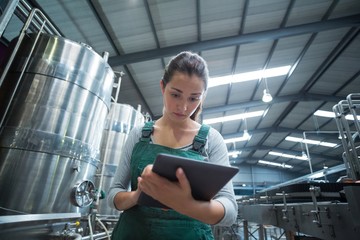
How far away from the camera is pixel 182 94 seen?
0.86 meters

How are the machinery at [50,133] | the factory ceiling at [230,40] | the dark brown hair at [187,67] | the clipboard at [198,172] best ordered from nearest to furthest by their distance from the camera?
the clipboard at [198,172]
the dark brown hair at [187,67]
the machinery at [50,133]
the factory ceiling at [230,40]

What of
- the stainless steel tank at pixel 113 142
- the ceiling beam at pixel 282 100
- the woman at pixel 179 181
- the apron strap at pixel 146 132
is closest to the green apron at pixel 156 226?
the woman at pixel 179 181

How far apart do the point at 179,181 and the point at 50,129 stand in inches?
63.4

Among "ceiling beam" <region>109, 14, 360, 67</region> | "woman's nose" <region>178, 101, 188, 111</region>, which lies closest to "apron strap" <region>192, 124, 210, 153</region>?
"woman's nose" <region>178, 101, 188, 111</region>

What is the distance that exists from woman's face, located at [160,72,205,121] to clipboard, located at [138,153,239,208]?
0.34 meters

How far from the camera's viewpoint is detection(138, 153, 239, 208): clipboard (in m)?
0.55

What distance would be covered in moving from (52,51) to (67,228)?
156 centimetres

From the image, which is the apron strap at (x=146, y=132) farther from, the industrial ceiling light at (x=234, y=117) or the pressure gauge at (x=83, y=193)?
the industrial ceiling light at (x=234, y=117)

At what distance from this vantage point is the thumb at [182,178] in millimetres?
564

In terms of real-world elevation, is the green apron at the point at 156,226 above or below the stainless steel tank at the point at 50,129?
below

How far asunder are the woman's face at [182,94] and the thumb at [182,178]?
0.35m

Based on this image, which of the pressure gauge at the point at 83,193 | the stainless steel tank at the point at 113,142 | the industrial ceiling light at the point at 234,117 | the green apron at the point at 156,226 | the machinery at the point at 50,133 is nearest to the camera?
the green apron at the point at 156,226

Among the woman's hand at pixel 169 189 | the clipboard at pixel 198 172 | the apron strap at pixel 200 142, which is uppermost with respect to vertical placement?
the apron strap at pixel 200 142

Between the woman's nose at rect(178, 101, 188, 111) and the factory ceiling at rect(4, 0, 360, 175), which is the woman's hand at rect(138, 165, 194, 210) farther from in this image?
the factory ceiling at rect(4, 0, 360, 175)
